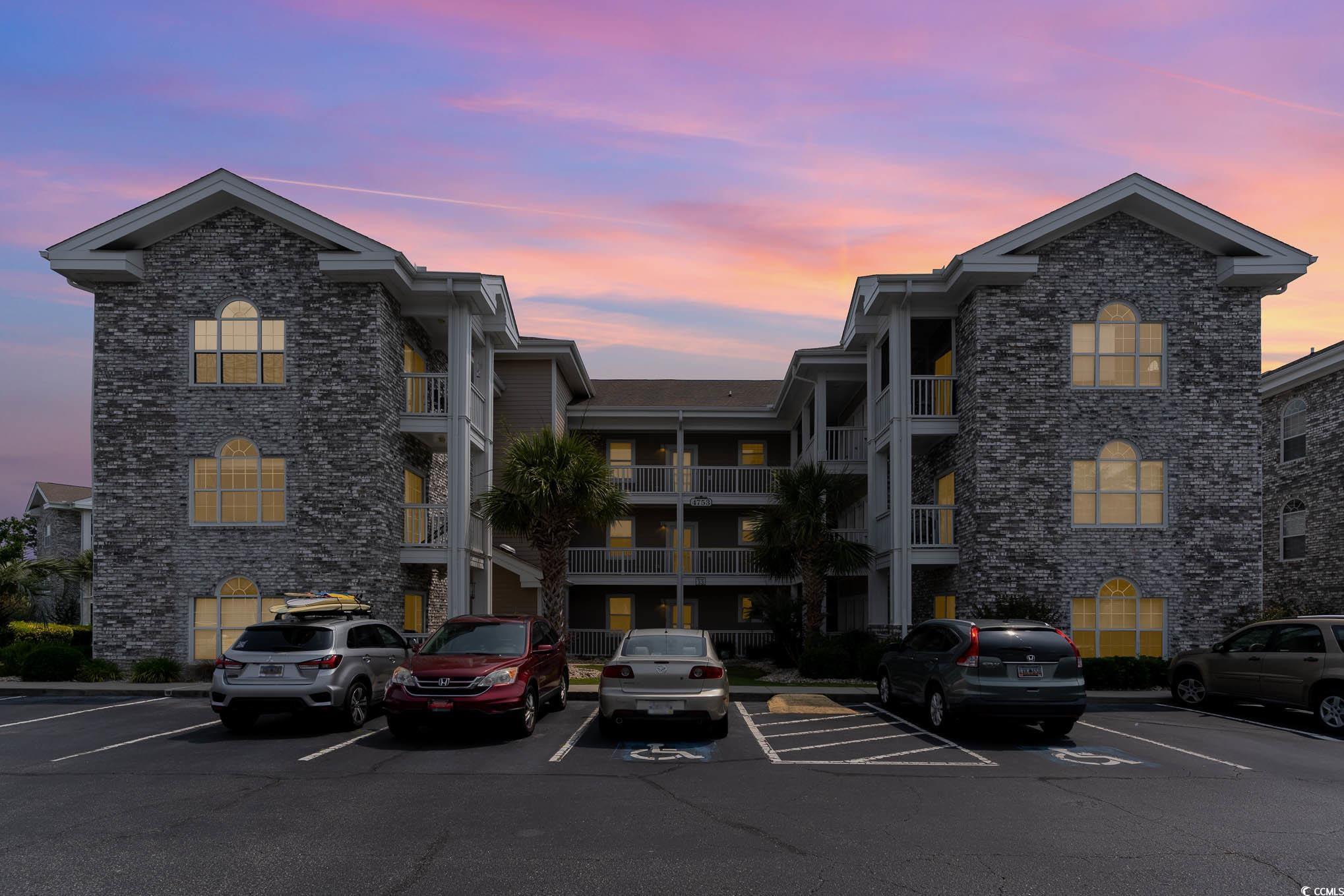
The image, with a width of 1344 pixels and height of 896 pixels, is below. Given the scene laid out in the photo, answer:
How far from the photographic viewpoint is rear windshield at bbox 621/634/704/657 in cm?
1286

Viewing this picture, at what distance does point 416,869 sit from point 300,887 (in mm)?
795

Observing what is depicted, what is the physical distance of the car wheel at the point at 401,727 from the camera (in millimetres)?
12508

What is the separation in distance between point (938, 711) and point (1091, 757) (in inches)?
84.3

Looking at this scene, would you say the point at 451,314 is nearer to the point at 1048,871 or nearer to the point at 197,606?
the point at 197,606

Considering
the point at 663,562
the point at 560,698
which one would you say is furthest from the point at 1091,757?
the point at 663,562

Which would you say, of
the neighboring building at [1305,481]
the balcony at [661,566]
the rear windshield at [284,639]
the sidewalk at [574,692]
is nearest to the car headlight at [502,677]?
the rear windshield at [284,639]

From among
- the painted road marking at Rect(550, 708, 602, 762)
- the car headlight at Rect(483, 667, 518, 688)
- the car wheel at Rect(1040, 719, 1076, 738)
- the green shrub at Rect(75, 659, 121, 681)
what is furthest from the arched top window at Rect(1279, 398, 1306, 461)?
the green shrub at Rect(75, 659, 121, 681)

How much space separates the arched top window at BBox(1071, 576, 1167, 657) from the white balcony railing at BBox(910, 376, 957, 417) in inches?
196

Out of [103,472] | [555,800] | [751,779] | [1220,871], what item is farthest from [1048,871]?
[103,472]

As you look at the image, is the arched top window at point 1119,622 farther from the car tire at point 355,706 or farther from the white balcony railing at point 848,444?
the car tire at point 355,706

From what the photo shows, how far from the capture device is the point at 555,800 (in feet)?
30.3

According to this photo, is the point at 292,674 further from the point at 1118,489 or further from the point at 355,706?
the point at 1118,489

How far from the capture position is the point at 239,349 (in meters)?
20.9

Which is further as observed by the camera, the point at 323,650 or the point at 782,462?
the point at 782,462
